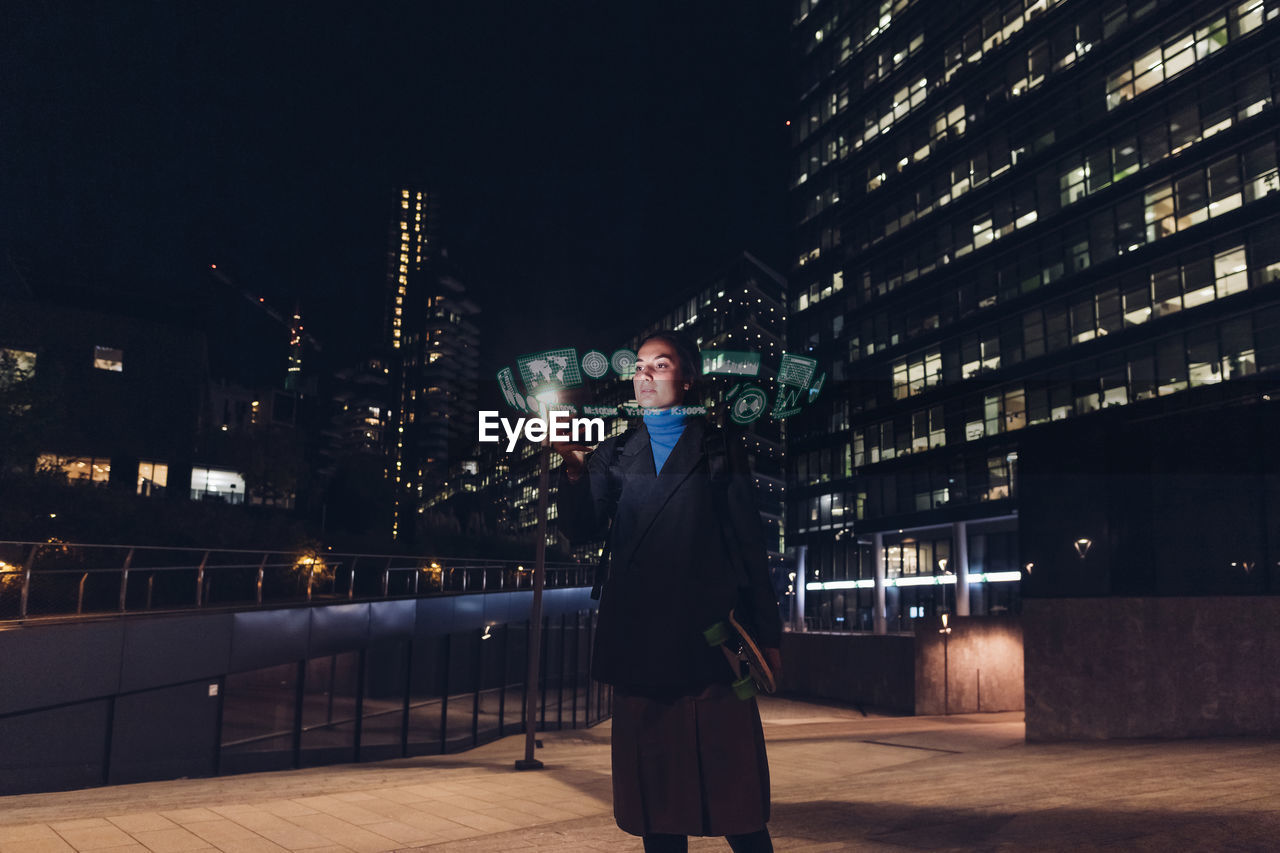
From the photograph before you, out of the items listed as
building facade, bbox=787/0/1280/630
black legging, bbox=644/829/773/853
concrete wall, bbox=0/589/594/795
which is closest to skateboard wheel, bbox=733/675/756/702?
black legging, bbox=644/829/773/853

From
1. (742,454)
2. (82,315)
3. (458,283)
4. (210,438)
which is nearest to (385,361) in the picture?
(458,283)

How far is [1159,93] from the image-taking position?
136 ft

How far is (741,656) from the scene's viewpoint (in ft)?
10.9

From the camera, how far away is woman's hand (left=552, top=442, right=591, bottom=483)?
351 cm

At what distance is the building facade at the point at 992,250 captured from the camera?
38688 mm

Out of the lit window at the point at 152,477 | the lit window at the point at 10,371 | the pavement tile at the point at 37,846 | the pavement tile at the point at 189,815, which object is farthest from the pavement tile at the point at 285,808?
the lit window at the point at 152,477

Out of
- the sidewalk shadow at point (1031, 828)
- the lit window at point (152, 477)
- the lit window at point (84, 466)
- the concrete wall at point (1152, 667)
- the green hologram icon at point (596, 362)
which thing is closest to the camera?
the sidewalk shadow at point (1031, 828)

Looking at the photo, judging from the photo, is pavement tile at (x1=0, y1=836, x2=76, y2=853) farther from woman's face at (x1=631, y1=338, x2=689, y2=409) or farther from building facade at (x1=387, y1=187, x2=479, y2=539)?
building facade at (x1=387, y1=187, x2=479, y2=539)

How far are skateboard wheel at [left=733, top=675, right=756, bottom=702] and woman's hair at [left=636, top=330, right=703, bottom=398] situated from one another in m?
1.10

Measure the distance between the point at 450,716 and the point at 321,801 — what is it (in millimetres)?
18438

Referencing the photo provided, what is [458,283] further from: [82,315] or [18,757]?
[18,757]

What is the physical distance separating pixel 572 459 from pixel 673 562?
55cm

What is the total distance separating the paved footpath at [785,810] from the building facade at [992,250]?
2633 centimetres

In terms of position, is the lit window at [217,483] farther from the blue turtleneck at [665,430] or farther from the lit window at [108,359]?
the blue turtleneck at [665,430]
